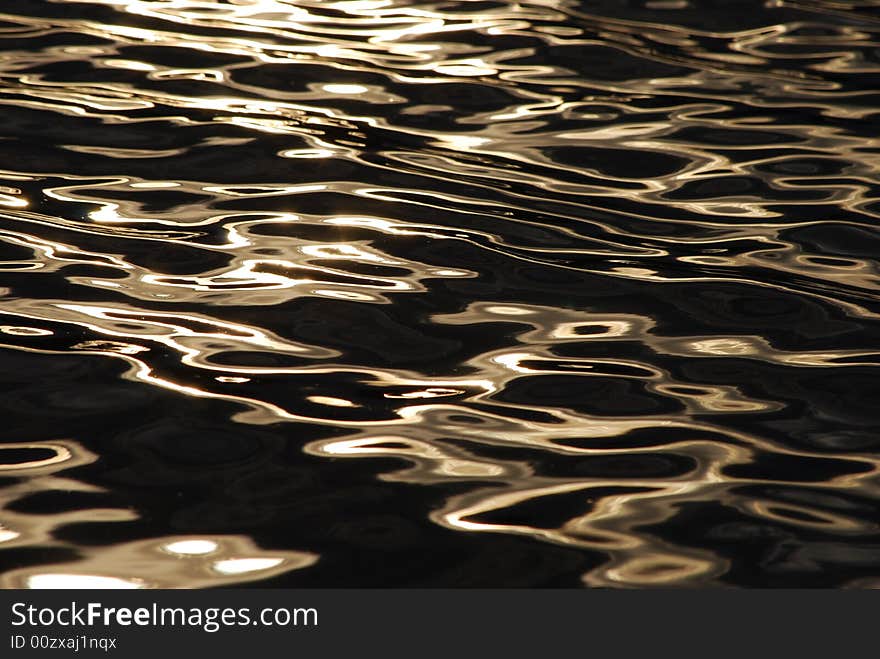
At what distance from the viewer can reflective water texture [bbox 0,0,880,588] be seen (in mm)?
1340

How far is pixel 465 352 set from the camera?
170 centimetres

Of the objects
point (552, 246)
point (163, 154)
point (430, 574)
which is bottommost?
point (430, 574)

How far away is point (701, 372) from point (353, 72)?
1423mm

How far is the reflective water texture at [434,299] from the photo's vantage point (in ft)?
4.40

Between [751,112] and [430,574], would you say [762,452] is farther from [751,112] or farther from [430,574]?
[751,112]

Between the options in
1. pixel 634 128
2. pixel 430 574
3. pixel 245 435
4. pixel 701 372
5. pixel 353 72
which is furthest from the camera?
pixel 353 72

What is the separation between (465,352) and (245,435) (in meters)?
0.37

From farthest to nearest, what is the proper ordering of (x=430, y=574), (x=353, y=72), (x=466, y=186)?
1. (x=353, y=72)
2. (x=466, y=186)
3. (x=430, y=574)

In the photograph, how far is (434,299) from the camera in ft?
6.08

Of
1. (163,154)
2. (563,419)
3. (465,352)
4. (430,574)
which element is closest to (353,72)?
(163,154)

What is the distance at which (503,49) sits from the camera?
2.94 meters

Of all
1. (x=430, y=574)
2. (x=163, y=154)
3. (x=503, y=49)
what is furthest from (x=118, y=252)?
(x=503, y=49)

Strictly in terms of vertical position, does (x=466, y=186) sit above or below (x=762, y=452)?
above

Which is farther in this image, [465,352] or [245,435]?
[465,352]
